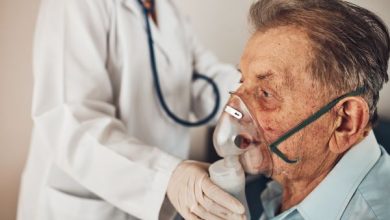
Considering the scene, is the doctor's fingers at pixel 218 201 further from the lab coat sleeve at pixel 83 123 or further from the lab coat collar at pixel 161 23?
the lab coat collar at pixel 161 23

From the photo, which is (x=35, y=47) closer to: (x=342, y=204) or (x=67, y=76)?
(x=67, y=76)

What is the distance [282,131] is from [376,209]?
0.68ft

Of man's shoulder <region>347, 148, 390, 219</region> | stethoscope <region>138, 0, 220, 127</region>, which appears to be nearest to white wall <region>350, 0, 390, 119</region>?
man's shoulder <region>347, 148, 390, 219</region>

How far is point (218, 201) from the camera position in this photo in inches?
27.9

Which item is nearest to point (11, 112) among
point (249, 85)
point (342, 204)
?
point (249, 85)

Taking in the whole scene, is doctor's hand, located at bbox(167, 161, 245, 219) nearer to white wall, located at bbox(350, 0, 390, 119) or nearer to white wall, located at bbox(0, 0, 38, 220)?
white wall, located at bbox(350, 0, 390, 119)

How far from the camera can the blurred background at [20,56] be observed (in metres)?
0.92

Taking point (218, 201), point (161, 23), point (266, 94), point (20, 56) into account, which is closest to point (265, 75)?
point (266, 94)

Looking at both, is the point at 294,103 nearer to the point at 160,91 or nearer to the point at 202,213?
the point at 202,213

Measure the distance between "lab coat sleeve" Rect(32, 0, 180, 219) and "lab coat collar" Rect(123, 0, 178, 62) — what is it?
5.4 inches

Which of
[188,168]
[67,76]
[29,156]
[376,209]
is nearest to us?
[376,209]

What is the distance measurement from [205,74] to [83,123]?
419mm

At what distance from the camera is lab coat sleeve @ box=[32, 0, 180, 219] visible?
858 mm

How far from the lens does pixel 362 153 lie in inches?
27.9
